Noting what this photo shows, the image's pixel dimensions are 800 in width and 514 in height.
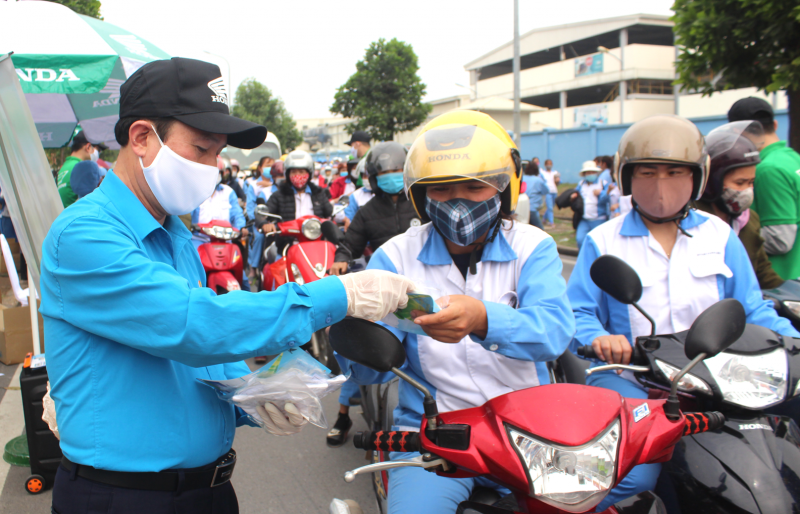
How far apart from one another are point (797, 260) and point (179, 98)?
3.73m

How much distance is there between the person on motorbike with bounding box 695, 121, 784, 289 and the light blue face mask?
8.25ft

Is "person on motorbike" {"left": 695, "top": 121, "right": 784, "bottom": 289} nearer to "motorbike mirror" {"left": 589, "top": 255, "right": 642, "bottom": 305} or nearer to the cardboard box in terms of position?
"motorbike mirror" {"left": 589, "top": 255, "right": 642, "bottom": 305}

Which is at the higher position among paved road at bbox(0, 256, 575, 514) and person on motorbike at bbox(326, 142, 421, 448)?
person on motorbike at bbox(326, 142, 421, 448)

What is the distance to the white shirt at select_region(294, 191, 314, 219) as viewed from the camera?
716 centimetres

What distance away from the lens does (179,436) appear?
1.55m

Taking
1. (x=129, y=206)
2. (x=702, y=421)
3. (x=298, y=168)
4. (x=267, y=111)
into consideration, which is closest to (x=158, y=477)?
(x=129, y=206)

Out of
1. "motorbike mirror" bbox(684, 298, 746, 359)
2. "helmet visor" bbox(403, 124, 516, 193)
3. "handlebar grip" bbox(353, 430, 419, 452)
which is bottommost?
"handlebar grip" bbox(353, 430, 419, 452)

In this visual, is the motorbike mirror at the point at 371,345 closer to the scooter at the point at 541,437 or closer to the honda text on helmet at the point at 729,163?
the scooter at the point at 541,437

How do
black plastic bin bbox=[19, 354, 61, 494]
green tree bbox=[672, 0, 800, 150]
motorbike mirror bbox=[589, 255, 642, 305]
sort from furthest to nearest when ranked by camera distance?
green tree bbox=[672, 0, 800, 150]
black plastic bin bbox=[19, 354, 61, 494]
motorbike mirror bbox=[589, 255, 642, 305]

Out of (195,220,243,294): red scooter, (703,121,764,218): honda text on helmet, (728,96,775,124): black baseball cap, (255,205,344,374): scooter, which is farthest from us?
(195,220,243,294): red scooter

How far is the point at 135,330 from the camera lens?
135cm

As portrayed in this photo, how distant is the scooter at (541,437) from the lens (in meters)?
1.35

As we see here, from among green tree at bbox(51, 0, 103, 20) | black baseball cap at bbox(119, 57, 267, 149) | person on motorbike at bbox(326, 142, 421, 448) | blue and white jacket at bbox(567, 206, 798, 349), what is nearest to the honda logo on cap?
black baseball cap at bbox(119, 57, 267, 149)

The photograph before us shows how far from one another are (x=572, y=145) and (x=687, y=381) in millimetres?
28741
